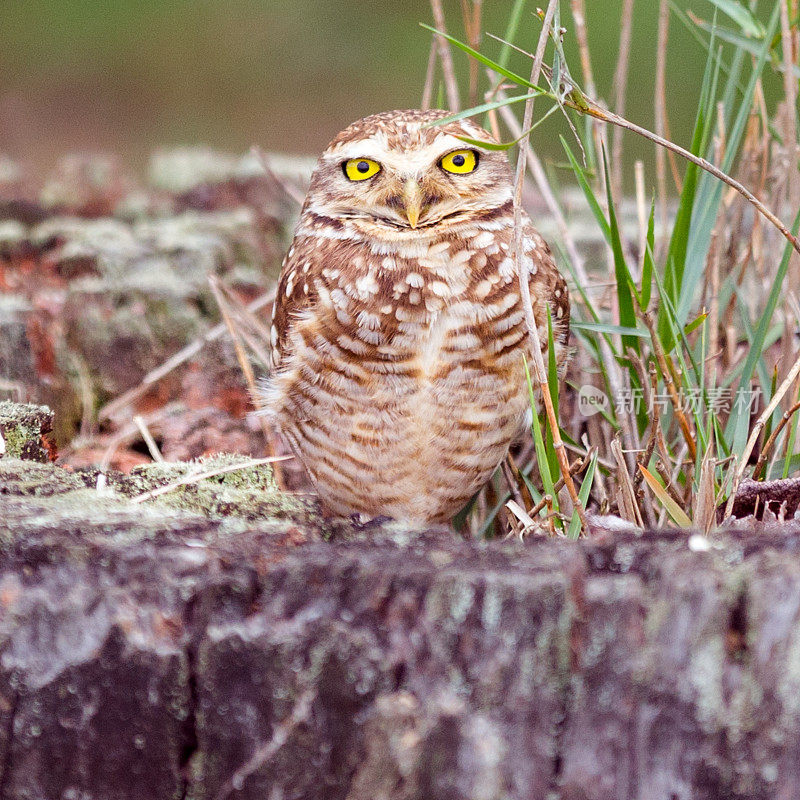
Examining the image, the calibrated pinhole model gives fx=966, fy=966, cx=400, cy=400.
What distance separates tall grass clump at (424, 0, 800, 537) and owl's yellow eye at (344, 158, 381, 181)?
0.18m

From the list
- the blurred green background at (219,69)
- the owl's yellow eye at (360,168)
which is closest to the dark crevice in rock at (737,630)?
the owl's yellow eye at (360,168)

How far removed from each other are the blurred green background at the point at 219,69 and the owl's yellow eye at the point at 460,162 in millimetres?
3917

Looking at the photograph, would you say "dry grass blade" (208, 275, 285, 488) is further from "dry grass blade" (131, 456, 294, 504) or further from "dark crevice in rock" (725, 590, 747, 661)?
"dark crevice in rock" (725, 590, 747, 661)

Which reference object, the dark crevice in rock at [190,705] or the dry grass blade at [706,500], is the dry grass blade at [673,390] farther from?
the dark crevice in rock at [190,705]

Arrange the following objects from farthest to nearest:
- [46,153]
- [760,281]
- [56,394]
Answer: [46,153] → [56,394] → [760,281]

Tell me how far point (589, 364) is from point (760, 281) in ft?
1.28

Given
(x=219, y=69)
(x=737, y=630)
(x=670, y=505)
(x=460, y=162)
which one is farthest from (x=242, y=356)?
(x=219, y=69)

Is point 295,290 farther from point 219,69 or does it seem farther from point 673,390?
point 219,69

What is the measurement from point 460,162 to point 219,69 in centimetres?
530

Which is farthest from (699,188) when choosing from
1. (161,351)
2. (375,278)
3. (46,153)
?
(46,153)

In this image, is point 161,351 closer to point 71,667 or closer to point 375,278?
point 375,278

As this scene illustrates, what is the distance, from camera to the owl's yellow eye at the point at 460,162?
5.59ft

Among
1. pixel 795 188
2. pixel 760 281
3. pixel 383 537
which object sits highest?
pixel 795 188

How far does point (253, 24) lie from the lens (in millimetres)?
6727
